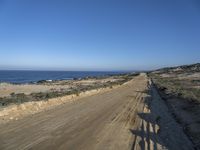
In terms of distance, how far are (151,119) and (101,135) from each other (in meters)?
5.88

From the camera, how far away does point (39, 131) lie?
1409 centimetres

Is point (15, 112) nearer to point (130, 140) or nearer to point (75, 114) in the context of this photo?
point (75, 114)

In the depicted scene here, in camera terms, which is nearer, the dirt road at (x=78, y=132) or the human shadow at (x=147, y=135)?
the dirt road at (x=78, y=132)

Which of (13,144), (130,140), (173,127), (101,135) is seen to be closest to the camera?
(13,144)

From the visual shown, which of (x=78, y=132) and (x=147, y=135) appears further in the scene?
(x=78, y=132)

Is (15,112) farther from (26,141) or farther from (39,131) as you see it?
(26,141)

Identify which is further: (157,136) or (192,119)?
(192,119)

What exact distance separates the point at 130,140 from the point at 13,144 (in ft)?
16.5

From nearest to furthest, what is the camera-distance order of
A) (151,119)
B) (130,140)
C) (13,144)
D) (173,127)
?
(13,144) < (130,140) < (173,127) < (151,119)

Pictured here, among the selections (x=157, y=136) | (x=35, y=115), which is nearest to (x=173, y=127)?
(x=157, y=136)

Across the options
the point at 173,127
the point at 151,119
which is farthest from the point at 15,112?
the point at 173,127

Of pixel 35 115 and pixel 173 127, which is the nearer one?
pixel 173 127

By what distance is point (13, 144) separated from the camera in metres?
11.5

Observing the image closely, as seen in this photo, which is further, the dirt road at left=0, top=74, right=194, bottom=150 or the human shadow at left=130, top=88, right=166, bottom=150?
the human shadow at left=130, top=88, right=166, bottom=150
